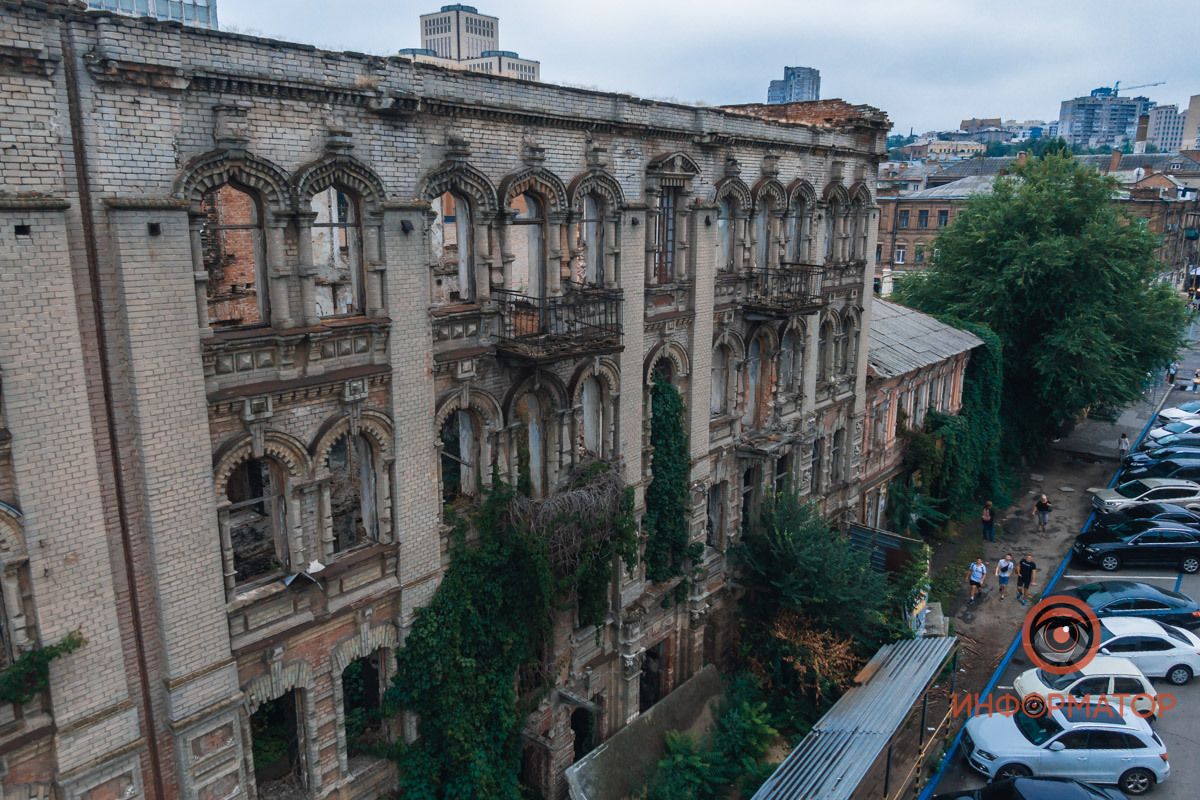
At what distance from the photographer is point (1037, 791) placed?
51.2ft

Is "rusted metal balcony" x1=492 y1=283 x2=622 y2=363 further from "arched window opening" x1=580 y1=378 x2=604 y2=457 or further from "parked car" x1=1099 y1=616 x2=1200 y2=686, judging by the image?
"parked car" x1=1099 y1=616 x2=1200 y2=686

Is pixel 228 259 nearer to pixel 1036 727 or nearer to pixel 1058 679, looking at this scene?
pixel 1036 727

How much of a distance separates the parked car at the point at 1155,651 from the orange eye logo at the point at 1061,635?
0.44 meters

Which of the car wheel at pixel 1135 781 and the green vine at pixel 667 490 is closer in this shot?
the car wheel at pixel 1135 781

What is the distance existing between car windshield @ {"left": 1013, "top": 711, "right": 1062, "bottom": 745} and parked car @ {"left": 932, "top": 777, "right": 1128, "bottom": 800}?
5.71ft

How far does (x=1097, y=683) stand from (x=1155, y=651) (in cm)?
350

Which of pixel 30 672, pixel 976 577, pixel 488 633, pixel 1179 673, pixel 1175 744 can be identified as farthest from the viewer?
pixel 976 577

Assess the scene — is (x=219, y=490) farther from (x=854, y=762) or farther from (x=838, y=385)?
(x=838, y=385)

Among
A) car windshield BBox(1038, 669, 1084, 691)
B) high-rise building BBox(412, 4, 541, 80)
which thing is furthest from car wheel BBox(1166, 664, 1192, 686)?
high-rise building BBox(412, 4, 541, 80)

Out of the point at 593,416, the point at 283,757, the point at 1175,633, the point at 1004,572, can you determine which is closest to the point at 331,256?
the point at 593,416

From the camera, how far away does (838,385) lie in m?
25.9

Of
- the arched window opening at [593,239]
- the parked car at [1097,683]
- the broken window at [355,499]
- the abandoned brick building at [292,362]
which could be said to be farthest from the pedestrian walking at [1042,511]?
the broken window at [355,499]

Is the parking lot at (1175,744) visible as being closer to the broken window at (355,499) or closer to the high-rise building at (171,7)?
the broken window at (355,499)

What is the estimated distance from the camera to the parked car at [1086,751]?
1778cm
